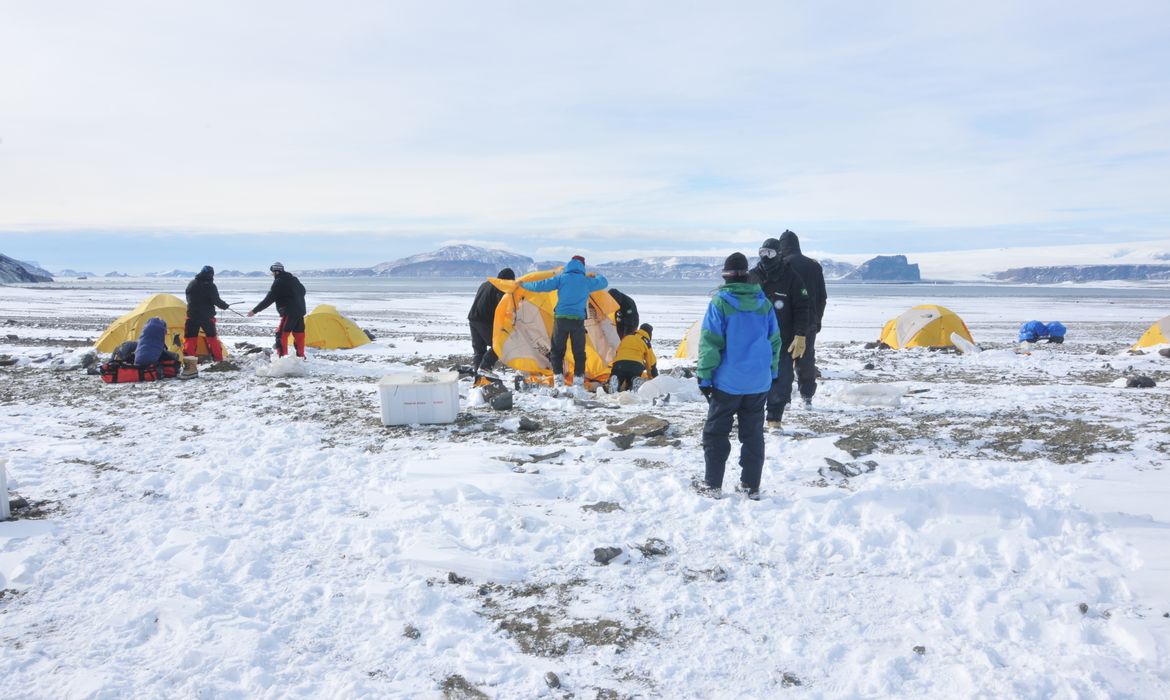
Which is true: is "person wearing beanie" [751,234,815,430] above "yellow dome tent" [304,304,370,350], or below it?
above

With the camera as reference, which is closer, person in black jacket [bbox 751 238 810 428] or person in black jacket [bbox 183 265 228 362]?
person in black jacket [bbox 751 238 810 428]

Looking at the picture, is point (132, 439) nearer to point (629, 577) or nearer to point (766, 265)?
point (629, 577)

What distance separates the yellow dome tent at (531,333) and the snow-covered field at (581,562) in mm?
2872

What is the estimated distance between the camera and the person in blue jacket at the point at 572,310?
382 inches

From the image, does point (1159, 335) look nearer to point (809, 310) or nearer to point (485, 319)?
point (809, 310)

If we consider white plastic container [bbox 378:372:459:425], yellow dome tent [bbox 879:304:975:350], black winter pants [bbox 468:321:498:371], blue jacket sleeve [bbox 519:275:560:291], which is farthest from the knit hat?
yellow dome tent [bbox 879:304:975:350]

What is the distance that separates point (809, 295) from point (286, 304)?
9.25 metres

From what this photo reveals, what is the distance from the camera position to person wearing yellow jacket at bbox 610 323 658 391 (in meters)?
10.3

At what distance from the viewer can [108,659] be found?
3264 mm

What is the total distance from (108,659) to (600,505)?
310cm

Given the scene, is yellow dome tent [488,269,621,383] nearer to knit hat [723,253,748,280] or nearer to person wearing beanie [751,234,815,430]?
person wearing beanie [751,234,815,430]

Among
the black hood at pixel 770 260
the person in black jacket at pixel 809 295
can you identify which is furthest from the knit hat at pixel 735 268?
the person in black jacket at pixel 809 295

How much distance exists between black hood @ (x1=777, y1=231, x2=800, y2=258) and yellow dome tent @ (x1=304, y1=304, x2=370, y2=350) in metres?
12.0

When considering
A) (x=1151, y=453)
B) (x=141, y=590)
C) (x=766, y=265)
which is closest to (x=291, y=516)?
(x=141, y=590)
